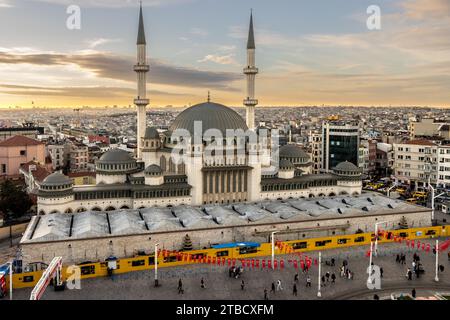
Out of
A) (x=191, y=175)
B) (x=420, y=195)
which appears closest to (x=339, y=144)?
(x=420, y=195)

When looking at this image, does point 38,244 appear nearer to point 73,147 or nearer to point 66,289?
point 66,289

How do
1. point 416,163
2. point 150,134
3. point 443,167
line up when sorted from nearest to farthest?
1. point 150,134
2. point 443,167
3. point 416,163

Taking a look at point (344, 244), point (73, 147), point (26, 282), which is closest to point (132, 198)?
point (26, 282)

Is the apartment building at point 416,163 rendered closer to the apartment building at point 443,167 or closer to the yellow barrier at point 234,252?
the apartment building at point 443,167

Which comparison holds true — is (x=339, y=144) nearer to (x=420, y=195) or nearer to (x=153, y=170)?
(x=420, y=195)
